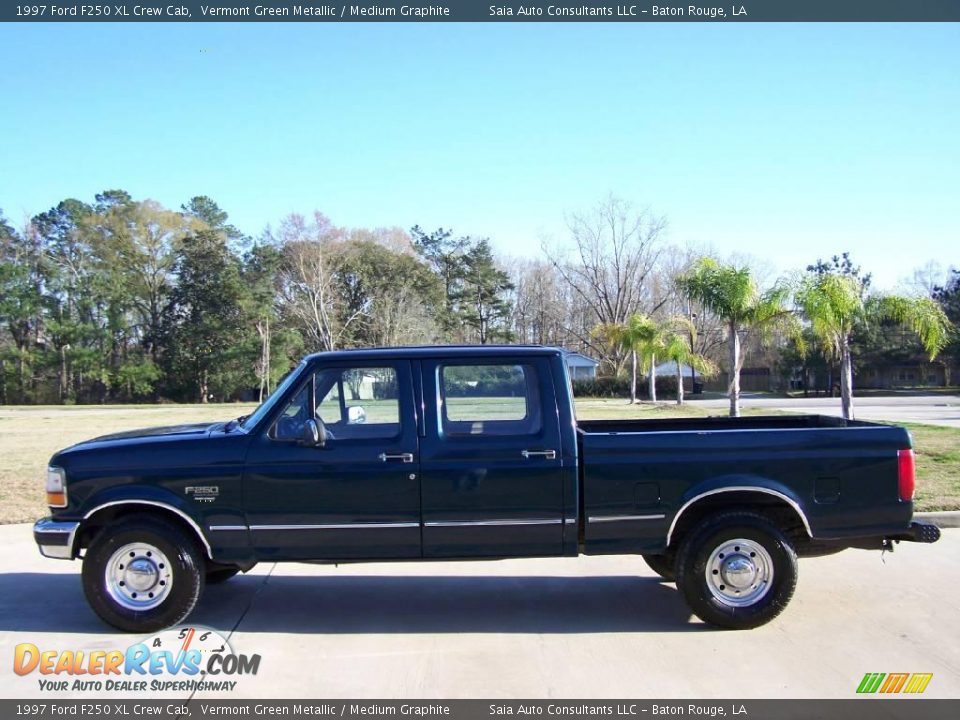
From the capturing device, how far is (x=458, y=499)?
5.48 meters

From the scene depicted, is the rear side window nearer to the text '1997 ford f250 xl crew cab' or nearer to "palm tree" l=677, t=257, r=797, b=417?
the text '1997 ford f250 xl crew cab'

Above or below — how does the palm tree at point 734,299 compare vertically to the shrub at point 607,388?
above

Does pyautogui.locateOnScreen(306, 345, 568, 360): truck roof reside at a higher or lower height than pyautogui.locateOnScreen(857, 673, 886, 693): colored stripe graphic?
higher

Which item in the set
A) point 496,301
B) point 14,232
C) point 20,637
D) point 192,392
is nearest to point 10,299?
point 14,232

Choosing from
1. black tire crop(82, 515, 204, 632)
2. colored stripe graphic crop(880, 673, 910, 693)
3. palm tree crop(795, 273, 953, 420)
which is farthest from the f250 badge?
palm tree crop(795, 273, 953, 420)

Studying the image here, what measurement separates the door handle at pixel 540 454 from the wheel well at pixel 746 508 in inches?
39.7

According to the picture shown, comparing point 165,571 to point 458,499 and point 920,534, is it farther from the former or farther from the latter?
point 920,534

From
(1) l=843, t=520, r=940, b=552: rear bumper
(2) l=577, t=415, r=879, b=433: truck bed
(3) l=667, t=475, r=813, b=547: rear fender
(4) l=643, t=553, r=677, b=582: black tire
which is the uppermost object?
(2) l=577, t=415, r=879, b=433: truck bed

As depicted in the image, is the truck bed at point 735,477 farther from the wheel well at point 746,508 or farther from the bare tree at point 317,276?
the bare tree at point 317,276

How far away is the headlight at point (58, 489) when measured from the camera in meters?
5.52

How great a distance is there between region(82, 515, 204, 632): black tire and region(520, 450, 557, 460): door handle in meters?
2.42

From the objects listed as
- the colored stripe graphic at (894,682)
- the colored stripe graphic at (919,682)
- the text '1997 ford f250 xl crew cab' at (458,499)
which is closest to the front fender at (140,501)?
the text '1997 ford f250 xl crew cab' at (458,499)

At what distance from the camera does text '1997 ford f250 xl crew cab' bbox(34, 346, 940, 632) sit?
5.49 m

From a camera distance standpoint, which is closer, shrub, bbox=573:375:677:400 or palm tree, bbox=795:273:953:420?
palm tree, bbox=795:273:953:420
